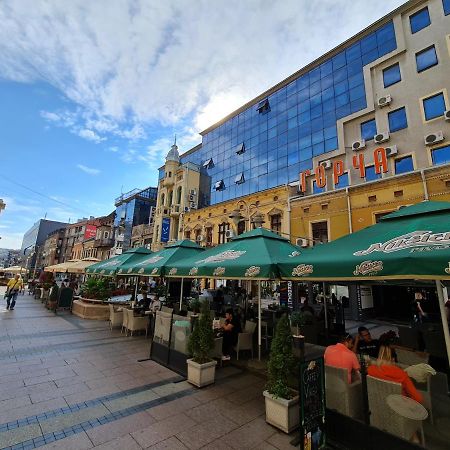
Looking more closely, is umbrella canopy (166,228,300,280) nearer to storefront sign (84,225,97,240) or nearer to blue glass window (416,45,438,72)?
blue glass window (416,45,438,72)

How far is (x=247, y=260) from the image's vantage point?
5609mm

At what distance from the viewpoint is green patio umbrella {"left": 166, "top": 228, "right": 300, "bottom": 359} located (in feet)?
16.8

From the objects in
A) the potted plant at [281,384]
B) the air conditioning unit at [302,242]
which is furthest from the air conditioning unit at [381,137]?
the potted plant at [281,384]

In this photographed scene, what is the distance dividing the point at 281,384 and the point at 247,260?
238 centimetres

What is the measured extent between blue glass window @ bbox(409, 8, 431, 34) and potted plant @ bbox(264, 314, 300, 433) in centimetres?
2472

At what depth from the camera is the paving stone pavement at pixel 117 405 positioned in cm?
362

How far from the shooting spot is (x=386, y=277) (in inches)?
125

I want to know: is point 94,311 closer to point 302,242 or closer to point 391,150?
point 302,242

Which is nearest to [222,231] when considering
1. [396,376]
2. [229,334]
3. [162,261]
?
[162,261]

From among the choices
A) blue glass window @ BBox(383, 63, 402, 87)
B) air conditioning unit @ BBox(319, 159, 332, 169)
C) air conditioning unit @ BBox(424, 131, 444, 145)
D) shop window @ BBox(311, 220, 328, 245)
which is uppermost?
blue glass window @ BBox(383, 63, 402, 87)

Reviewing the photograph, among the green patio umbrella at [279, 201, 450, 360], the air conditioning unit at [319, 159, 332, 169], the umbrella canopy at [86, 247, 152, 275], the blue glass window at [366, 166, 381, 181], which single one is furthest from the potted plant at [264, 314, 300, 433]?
the air conditioning unit at [319, 159, 332, 169]

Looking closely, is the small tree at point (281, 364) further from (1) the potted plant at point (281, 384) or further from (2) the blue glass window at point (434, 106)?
(2) the blue glass window at point (434, 106)

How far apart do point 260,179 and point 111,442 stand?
23.9 m

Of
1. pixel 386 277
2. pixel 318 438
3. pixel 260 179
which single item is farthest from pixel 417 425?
pixel 260 179
